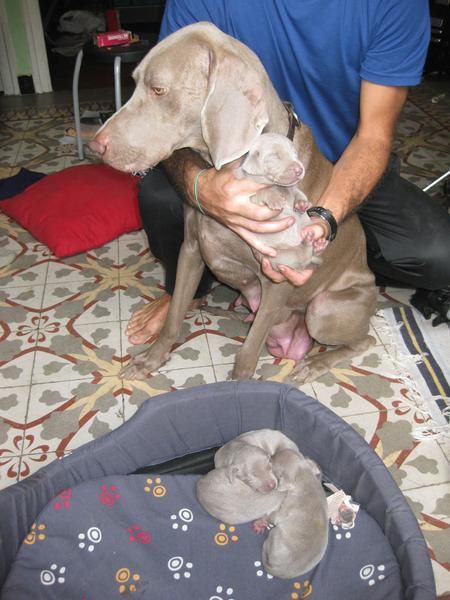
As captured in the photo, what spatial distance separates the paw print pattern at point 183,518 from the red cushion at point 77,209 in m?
1.40

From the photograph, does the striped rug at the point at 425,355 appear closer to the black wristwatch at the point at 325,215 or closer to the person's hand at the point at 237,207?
the black wristwatch at the point at 325,215

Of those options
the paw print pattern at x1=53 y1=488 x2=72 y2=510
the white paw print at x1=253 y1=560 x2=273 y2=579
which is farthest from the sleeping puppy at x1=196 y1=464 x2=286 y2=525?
the paw print pattern at x1=53 y1=488 x2=72 y2=510

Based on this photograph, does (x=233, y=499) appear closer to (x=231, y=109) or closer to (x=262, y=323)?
(x=262, y=323)

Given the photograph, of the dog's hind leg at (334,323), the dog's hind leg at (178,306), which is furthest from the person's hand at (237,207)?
the dog's hind leg at (334,323)

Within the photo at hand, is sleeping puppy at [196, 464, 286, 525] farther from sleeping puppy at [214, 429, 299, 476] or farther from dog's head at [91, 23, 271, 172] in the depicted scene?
dog's head at [91, 23, 271, 172]

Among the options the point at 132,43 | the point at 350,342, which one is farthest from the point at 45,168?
the point at 350,342

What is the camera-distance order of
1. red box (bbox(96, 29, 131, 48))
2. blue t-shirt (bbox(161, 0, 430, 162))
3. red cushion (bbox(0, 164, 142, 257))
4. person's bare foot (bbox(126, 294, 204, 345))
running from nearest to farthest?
blue t-shirt (bbox(161, 0, 430, 162)) < person's bare foot (bbox(126, 294, 204, 345)) < red cushion (bbox(0, 164, 142, 257)) < red box (bbox(96, 29, 131, 48))

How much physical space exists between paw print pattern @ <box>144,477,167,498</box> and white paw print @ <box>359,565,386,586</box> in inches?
20.6

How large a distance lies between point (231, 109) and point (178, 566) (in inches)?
42.6

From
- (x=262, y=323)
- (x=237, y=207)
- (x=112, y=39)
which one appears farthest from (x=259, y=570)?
(x=112, y=39)

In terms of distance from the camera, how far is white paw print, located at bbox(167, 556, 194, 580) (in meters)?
1.40

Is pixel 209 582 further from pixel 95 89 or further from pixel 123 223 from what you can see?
pixel 95 89

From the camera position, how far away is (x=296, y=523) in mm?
1350

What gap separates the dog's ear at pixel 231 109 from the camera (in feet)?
4.19
